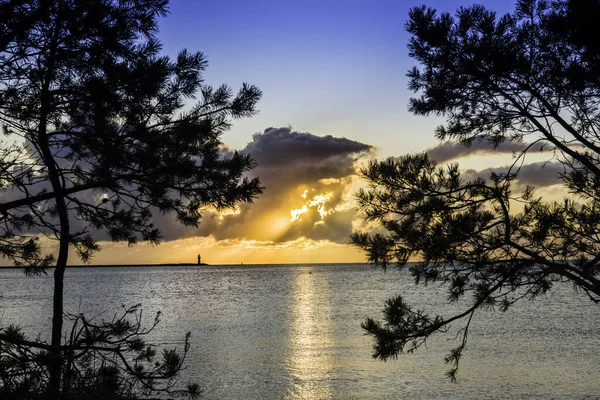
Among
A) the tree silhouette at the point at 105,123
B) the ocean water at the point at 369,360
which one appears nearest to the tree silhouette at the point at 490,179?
the tree silhouette at the point at 105,123

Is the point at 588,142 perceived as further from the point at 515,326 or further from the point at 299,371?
the point at 515,326

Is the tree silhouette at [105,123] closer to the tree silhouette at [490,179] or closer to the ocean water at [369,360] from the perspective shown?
the tree silhouette at [490,179]

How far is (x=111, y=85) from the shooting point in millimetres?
6445

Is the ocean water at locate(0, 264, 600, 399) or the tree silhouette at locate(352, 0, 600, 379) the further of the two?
the ocean water at locate(0, 264, 600, 399)

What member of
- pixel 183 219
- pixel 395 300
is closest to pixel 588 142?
pixel 395 300

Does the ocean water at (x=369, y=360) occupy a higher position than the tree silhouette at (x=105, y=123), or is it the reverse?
the tree silhouette at (x=105, y=123)

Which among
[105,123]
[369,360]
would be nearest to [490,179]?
[105,123]

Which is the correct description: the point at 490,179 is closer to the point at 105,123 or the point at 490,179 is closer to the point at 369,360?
the point at 105,123

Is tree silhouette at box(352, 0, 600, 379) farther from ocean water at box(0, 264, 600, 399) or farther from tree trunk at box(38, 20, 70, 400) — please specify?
ocean water at box(0, 264, 600, 399)

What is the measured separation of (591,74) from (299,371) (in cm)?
1350

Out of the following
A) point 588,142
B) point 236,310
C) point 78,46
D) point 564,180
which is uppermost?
point 78,46

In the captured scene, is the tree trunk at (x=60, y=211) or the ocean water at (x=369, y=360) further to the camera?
the ocean water at (x=369, y=360)

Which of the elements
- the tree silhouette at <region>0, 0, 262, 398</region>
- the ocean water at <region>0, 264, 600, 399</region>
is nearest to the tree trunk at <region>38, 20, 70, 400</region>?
the tree silhouette at <region>0, 0, 262, 398</region>

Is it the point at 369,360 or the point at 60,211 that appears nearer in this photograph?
the point at 60,211
